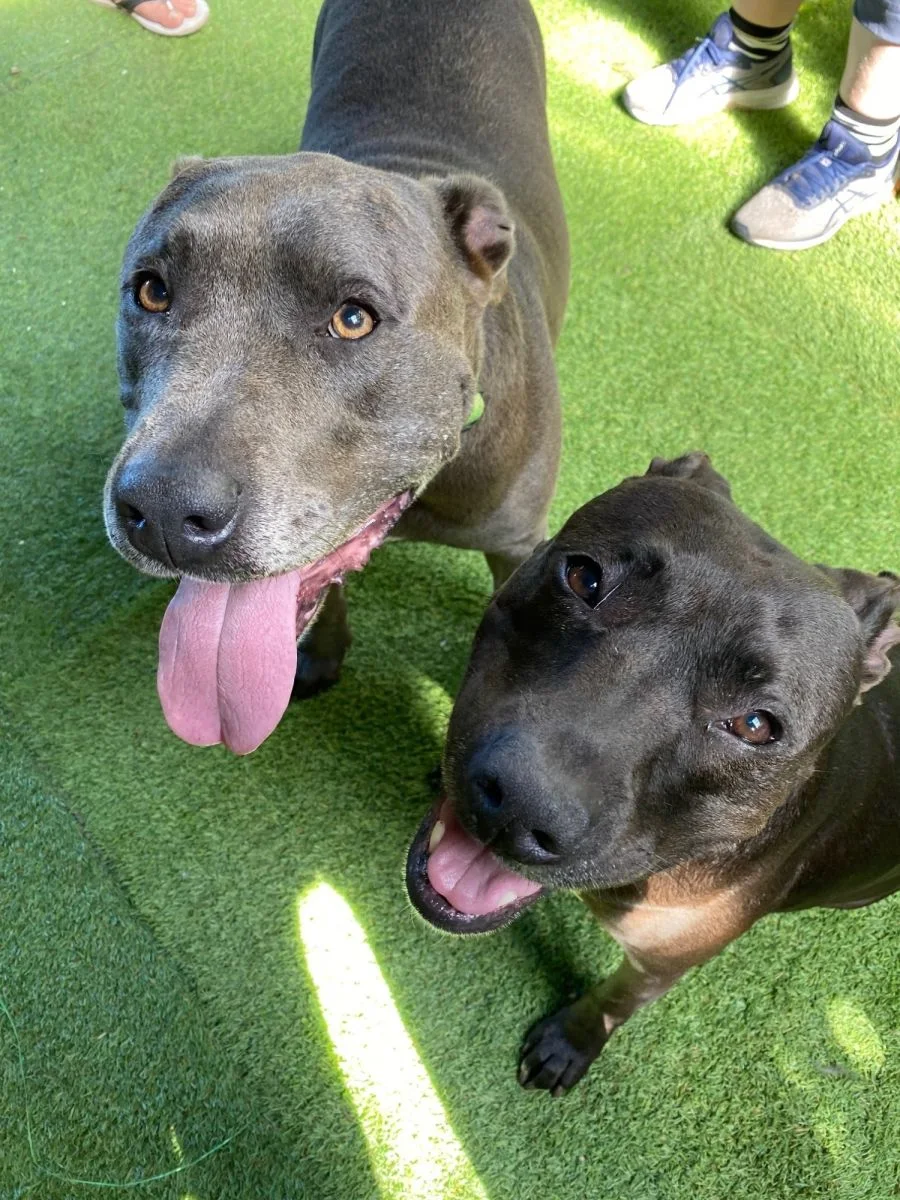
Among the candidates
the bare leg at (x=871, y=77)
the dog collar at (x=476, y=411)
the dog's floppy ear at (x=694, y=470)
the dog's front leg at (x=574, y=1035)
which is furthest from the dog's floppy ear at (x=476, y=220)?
the bare leg at (x=871, y=77)

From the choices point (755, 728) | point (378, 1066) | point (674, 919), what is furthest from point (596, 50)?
point (378, 1066)

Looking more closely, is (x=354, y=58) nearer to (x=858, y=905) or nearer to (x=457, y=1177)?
(x=858, y=905)

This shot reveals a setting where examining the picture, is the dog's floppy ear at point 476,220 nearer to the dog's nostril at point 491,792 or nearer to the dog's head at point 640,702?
the dog's head at point 640,702

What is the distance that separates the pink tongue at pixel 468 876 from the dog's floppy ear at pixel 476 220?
1.42 meters

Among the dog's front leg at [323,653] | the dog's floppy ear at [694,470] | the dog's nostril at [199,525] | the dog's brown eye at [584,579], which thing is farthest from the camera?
the dog's front leg at [323,653]

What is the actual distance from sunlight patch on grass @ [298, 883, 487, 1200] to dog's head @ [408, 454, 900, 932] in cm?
83

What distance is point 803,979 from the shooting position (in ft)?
9.59

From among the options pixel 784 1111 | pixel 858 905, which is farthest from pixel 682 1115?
pixel 858 905

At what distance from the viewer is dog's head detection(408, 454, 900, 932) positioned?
1798 mm

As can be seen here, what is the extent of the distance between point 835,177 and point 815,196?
149mm

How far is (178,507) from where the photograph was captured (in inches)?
72.3

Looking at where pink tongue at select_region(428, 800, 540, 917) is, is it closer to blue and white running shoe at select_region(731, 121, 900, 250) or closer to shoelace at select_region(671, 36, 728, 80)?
blue and white running shoe at select_region(731, 121, 900, 250)

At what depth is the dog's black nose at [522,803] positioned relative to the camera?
1739 millimetres

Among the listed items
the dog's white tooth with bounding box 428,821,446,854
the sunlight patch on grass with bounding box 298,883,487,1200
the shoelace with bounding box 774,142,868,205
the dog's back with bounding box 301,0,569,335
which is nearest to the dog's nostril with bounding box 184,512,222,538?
the dog's white tooth with bounding box 428,821,446,854
